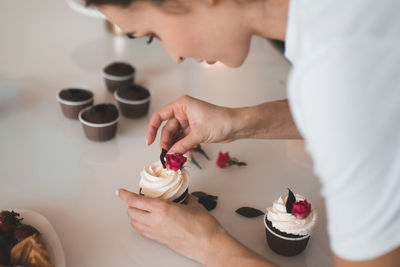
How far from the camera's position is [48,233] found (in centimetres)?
104

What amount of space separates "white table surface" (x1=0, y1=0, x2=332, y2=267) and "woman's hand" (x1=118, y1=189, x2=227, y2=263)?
0.04 metres

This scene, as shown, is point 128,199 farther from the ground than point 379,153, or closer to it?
closer to it

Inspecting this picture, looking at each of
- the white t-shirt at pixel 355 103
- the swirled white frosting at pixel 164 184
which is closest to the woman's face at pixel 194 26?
the white t-shirt at pixel 355 103

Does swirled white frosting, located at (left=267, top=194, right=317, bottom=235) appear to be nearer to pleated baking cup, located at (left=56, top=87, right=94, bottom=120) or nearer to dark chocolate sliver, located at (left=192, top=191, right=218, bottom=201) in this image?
dark chocolate sliver, located at (left=192, top=191, right=218, bottom=201)

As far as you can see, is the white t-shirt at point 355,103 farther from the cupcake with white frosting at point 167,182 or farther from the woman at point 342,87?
the cupcake with white frosting at point 167,182

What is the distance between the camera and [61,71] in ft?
6.22

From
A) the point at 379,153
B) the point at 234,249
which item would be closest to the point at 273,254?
the point at 234,249

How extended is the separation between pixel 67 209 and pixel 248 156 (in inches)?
25.6

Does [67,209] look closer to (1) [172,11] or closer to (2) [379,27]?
(1) [172,11]

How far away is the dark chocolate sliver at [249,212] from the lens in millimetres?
1236

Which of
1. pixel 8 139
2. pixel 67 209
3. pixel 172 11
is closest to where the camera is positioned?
pixel 172 11

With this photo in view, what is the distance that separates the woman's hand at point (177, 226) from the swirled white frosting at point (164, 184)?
4 centimetres

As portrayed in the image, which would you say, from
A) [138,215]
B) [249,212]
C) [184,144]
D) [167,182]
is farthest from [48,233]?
[249,212]

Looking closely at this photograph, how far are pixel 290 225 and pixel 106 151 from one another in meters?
0.71
